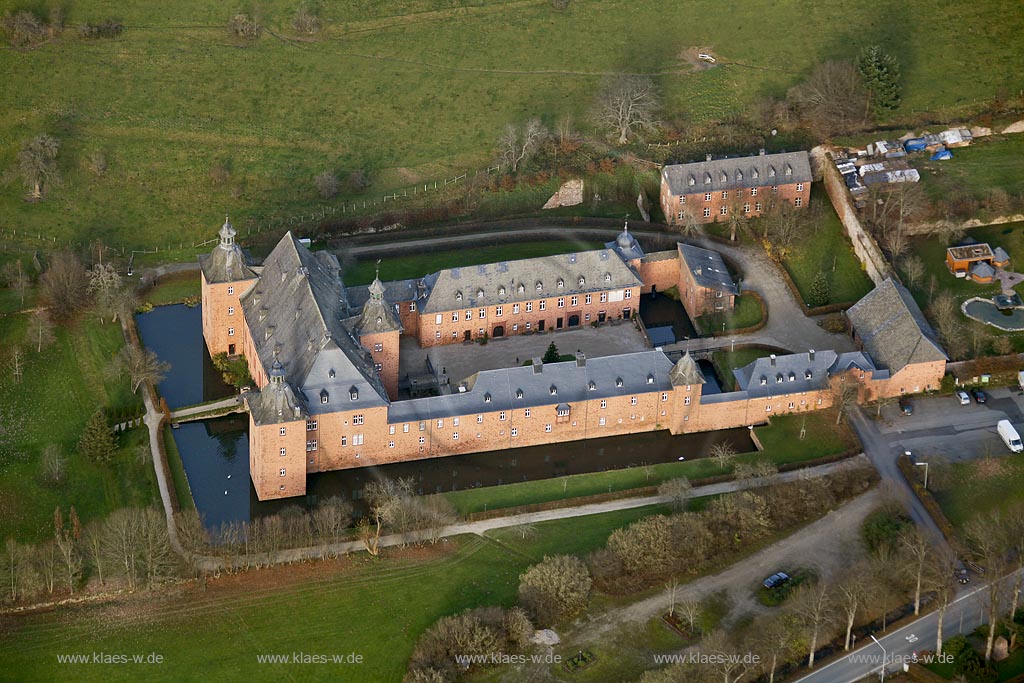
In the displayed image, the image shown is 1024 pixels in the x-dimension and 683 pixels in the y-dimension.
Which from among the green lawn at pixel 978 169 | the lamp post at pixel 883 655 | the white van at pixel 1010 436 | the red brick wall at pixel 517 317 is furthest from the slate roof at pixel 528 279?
the lamp post at pixel 883 655

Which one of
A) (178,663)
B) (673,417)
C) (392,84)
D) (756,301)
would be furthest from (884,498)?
(392,84)

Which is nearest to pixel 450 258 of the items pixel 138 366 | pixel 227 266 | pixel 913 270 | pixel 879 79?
pixel 227 266

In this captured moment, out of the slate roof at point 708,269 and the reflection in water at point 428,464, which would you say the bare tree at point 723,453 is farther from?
the slate roof at point 708,269

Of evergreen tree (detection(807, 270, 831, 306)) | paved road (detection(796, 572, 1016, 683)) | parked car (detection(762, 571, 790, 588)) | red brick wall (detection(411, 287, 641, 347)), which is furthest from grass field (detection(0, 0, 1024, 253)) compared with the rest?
paved road (detection(796, 572, 1016, 683))

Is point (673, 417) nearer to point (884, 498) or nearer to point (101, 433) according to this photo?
point (884, 498)

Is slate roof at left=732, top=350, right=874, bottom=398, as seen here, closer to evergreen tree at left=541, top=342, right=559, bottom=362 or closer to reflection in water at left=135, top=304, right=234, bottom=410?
evergreen tree at left=541, top=342, right=559, bottom=362

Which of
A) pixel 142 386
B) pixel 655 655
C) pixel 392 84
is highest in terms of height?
pixel 392 84
